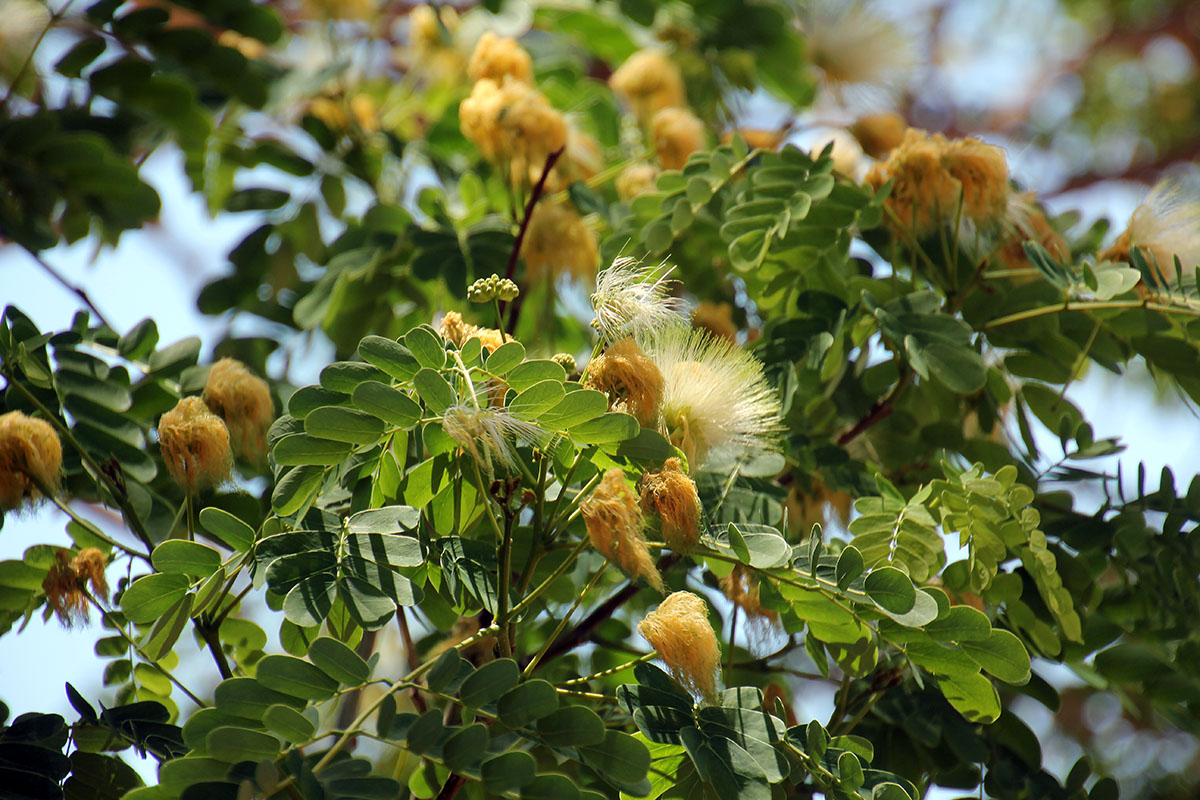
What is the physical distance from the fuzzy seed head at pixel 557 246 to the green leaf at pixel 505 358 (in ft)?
2.16

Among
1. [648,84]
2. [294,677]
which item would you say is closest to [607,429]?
[294,677]

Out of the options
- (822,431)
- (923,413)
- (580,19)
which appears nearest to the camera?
(822,431)

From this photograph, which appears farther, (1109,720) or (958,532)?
(1109,720)

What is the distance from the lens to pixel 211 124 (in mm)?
2096

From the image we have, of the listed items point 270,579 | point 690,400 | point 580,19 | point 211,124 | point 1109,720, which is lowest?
point 1109,720

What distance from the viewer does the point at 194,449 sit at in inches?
47.8

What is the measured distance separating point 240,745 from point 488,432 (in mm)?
377

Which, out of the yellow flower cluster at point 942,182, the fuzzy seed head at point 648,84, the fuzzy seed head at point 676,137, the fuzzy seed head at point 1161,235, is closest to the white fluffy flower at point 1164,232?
the fuzzy seed head at point 1161,235

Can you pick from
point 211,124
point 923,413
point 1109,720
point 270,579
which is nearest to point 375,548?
point 270,579

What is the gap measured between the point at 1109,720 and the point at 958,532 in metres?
3.38

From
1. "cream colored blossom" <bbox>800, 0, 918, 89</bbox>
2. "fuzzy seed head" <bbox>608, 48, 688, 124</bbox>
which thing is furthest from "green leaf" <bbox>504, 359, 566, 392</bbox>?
"cream colored blossom" <bbox>800, 0, 918, 89</bbox>

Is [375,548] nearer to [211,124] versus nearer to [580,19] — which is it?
[211,124]

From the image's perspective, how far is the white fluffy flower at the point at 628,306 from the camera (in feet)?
3.74

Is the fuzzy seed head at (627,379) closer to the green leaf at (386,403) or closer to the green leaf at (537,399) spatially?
the green leaf at (537,399)
